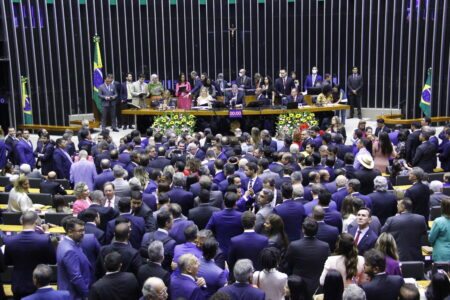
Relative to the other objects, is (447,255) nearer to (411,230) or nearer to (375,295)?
(411,230)

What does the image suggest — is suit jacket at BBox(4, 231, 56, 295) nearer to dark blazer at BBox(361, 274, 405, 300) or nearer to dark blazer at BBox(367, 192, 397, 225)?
dark blazer at BBox(361, 274, 405, 300)

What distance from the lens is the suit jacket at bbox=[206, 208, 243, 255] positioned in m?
7.32

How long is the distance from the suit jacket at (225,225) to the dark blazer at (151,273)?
1505 millimetres

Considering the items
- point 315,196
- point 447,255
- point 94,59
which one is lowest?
point 447,255

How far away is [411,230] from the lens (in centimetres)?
724

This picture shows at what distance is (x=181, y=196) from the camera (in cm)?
845

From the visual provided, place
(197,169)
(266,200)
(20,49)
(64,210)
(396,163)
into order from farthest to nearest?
(20,49) → (396,163) → (197,169) → (64,210) → (266,200)

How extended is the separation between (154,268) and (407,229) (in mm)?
2911

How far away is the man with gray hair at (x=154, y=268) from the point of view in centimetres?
584

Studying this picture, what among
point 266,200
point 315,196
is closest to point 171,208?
point 266,200

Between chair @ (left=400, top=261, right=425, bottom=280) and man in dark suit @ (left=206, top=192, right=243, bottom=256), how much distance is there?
1.77 metres

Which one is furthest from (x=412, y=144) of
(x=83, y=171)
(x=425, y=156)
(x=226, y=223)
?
(x=226, y=223)

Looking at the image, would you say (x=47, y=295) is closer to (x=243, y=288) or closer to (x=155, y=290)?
(x=155, y=290)

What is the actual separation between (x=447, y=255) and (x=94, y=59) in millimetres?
14034
